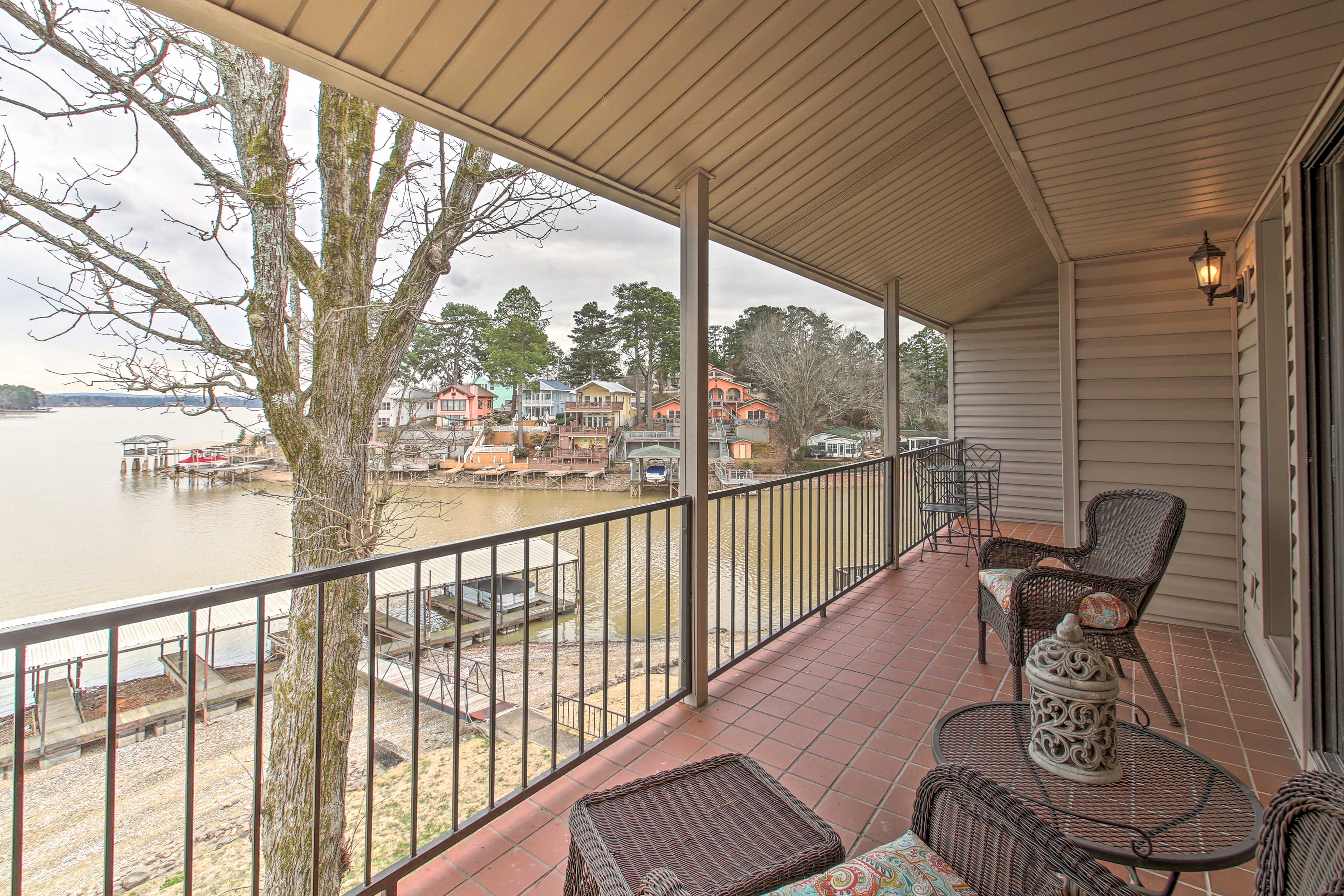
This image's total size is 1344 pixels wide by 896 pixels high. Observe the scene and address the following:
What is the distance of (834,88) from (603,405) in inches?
575

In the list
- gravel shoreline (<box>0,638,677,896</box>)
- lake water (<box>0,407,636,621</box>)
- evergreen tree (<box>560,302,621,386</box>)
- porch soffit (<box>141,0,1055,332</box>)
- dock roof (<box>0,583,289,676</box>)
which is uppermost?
evergreen tree (<box>560,302,621,386</box>)

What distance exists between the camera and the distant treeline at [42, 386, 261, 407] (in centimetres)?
527

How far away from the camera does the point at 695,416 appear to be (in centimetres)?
250

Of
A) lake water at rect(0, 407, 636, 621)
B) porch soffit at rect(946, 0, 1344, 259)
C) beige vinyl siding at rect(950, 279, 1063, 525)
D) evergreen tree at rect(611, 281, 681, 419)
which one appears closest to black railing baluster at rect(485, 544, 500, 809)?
porch soffit at rect(946, 0, 1344, 259)

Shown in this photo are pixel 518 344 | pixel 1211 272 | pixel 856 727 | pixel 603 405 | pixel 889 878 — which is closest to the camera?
pixel 889 878

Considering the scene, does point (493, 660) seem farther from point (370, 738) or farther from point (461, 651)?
point (461, 651)

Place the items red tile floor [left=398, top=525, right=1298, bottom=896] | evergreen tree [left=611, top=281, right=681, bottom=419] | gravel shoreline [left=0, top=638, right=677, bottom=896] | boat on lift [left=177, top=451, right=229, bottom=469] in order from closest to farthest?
red tile floor [left=398, top=525, right=1298, bottom=896], gravel shoreline [left=0, top=638, right=677, bottom=896], boat on lift [left=177, top=451, right=229, bottom=469], evergreen tree [left=611, top=281, right=681, bottom=419]

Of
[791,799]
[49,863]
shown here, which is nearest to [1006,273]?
[791,799]

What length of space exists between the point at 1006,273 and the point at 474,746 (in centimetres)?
845

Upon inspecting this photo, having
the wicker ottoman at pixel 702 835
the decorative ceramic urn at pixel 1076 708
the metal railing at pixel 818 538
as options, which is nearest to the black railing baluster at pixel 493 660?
the wicker ottoman at pixel 702 835

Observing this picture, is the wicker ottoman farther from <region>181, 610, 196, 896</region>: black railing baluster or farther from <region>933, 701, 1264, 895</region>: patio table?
<region>181, 610, 196, 896</region>: black railing baluster

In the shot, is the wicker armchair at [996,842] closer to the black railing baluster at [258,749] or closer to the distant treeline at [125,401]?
the black railing baluster at [258,749]

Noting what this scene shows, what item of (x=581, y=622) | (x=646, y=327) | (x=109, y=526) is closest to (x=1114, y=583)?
(x=581, y=622)

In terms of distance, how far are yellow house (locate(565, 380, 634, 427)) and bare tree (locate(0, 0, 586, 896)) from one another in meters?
9.37
